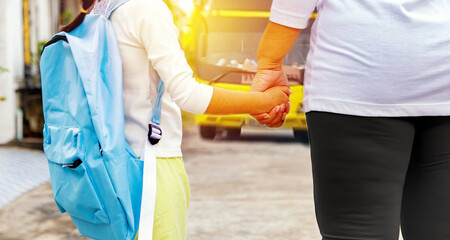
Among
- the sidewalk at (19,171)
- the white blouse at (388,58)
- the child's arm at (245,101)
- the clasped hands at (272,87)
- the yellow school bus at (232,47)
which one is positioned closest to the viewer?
the white blouse at (388,58)

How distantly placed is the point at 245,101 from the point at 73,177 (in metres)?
0.62

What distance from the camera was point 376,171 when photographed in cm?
150

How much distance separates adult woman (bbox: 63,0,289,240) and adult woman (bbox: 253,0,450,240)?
0.46 metres

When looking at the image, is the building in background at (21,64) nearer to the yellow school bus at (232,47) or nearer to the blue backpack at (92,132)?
the yellow school bus at (232,47)

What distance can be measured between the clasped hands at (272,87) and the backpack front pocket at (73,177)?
26.0 inches

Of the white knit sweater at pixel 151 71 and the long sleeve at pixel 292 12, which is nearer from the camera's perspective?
the long sleeve at pixel 292 12

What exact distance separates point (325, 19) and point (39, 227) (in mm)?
3691

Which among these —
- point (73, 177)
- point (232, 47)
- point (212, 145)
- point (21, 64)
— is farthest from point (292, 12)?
point (21, 64)

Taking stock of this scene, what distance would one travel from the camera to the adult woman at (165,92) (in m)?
1.85

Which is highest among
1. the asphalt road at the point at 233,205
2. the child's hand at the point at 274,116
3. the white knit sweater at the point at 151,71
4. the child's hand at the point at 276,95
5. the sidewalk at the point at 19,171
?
the white knit sweater at the point at 151,71

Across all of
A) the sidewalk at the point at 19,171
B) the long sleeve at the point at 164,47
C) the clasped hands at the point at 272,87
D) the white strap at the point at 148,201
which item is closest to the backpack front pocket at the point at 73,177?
the white strap at the point at 148,201

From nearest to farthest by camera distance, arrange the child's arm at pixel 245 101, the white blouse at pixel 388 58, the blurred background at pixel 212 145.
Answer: the white blouse at pixel 388 58 < the child's arm at pixel 245 101 < the blurred background at pixel 212 145

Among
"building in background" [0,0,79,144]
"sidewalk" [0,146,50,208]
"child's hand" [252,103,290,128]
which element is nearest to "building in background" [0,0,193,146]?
"building in background" [0,0,79,144]

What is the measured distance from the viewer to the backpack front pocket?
1.80 meters
